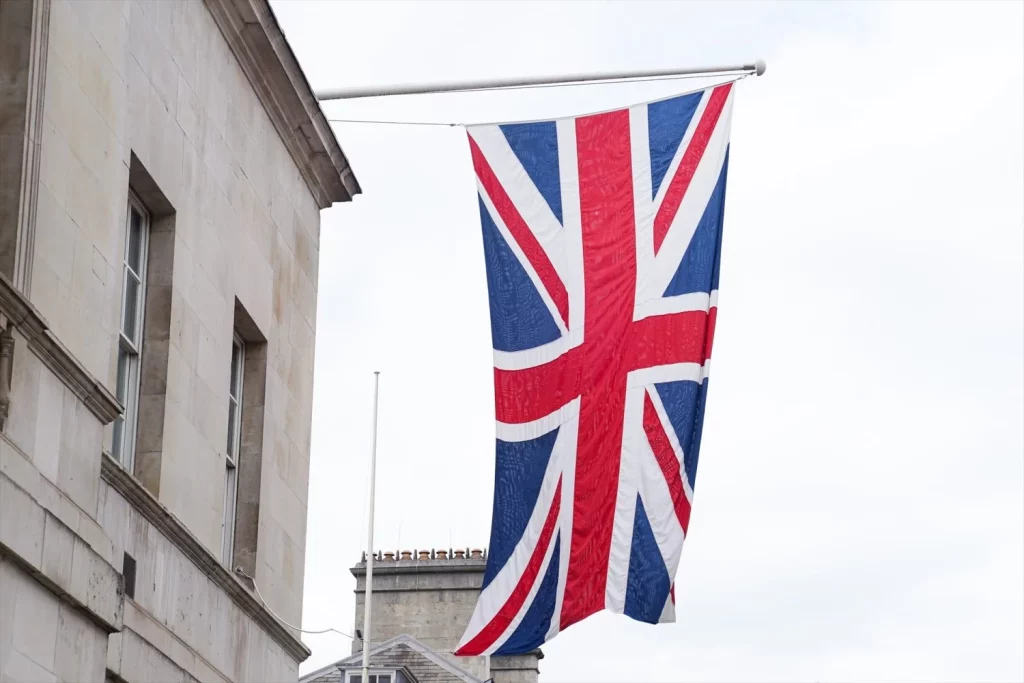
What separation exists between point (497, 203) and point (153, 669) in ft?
15.6

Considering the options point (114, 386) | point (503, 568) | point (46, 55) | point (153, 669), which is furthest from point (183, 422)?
point (46, 55)

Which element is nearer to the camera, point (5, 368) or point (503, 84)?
point (5, 368)

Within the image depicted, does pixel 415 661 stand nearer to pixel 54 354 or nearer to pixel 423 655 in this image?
pixel 423 655

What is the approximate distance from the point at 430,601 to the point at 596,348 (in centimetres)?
2543

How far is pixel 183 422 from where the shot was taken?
49.7ft

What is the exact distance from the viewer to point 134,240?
15.1 m

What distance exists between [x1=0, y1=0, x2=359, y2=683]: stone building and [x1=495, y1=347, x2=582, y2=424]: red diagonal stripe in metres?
2.93

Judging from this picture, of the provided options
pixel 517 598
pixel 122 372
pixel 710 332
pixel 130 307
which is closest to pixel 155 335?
pixel 130 307

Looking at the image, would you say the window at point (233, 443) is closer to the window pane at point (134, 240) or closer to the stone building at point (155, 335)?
the stone building at point (155, 335)

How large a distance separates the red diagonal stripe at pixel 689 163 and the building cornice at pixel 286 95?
15.8 ft

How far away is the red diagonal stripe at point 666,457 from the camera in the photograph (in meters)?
13.7

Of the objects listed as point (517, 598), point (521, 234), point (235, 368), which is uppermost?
point (235, 368)

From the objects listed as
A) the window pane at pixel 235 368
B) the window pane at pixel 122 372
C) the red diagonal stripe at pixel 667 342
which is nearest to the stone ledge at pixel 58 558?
the window pane at pixel 122 372

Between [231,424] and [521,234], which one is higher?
[521,234]
